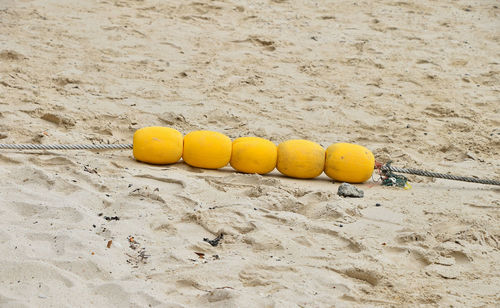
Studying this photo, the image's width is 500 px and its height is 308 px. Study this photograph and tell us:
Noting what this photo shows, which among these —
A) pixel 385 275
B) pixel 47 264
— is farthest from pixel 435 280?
pixel 47 264

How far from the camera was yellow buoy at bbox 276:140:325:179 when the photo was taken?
4.04 m

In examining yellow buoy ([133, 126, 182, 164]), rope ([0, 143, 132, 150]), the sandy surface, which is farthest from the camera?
yellow buoy ([133, 126, 182, 164])

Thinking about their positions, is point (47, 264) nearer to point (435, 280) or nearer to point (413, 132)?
point (435, 280)

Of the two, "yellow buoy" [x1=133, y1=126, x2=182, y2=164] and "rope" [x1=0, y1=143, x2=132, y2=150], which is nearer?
"rope" [x1=0, y1=143, x2=132, y2=150]

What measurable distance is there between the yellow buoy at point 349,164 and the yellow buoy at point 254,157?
36 centimetres

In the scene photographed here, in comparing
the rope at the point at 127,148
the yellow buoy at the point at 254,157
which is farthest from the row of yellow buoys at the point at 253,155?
the rope at the point at 127,148

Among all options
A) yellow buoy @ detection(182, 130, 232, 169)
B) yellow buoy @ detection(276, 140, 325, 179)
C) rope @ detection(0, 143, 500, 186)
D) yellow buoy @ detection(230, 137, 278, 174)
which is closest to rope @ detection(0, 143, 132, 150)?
rope @ detection(0, 143, 500, 186)

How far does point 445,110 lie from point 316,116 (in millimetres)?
1137

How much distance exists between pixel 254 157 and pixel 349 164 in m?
0.60

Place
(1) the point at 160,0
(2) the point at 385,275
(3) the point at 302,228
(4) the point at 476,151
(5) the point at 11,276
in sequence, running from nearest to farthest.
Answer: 1. (5) the point at 11,276
2. (2) the point at 385,275
3. (3) the point at 302,228
4. (4) the point at 476,151
5. (1) the point at 160,0

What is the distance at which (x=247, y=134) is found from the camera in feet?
15.6

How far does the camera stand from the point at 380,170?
4.14 metres

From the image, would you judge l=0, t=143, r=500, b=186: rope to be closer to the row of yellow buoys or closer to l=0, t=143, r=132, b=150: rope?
l=0, t=143, r=132, b=150: rope

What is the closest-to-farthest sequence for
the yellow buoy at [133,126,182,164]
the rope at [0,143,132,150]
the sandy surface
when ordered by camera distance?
1. the sandy surface
2. the rope at [0,143,132,150]
3. the yellow buoy at [133,126,182,164]
